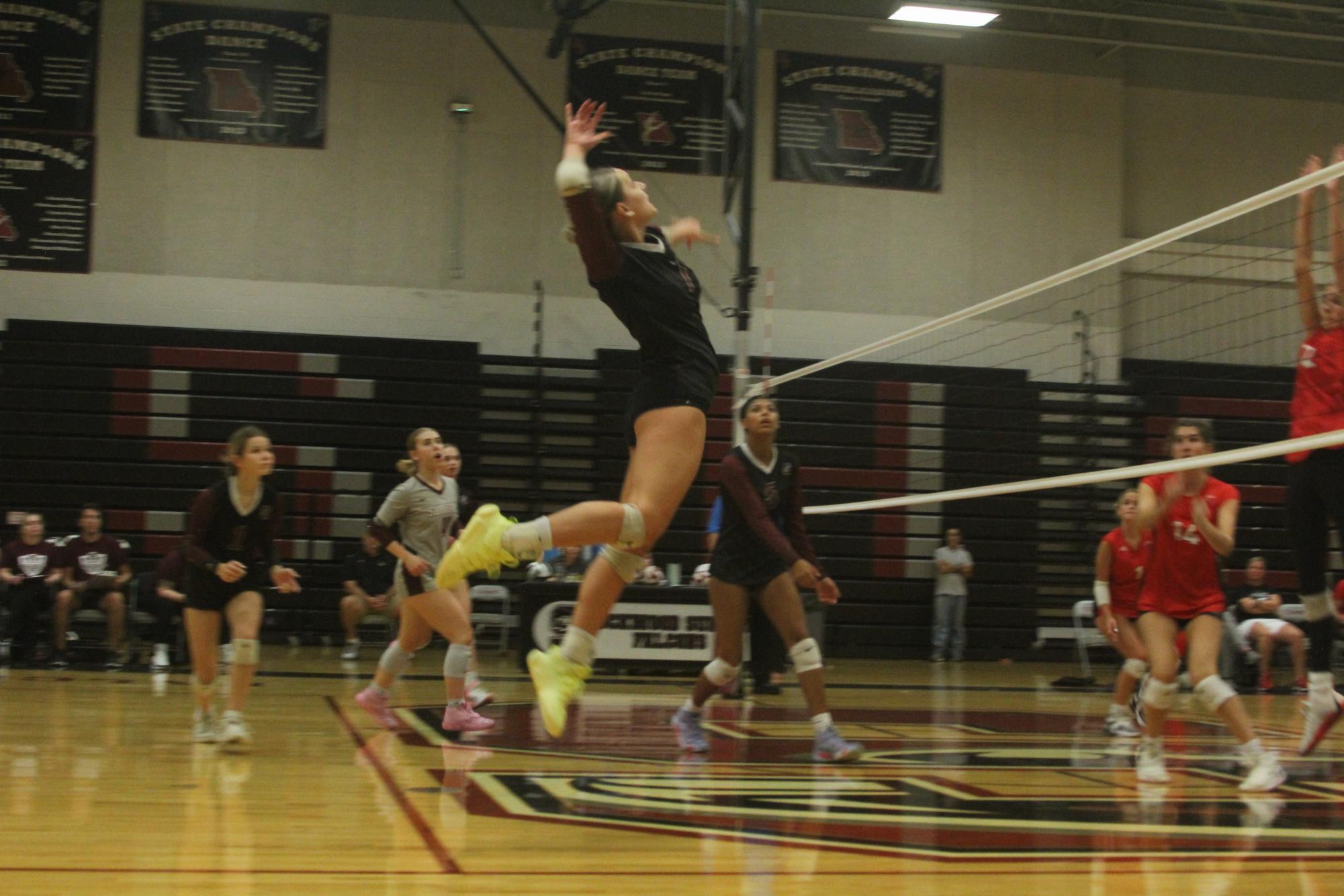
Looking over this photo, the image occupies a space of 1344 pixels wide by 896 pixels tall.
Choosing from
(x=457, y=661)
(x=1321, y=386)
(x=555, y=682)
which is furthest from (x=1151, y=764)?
(x=457, y=661)

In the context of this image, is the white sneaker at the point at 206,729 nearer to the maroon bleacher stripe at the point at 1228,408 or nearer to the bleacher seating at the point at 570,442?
the bleacher seating at the point at 570,442

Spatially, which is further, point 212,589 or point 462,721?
point 462,721

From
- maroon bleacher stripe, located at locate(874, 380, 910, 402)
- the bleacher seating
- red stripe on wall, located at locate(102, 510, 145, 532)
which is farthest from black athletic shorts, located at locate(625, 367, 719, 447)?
maroon bleacher stripe, located at locate(874, 380, 910, 402)

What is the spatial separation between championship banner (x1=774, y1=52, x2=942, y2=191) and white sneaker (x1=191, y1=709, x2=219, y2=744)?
35.1 ft

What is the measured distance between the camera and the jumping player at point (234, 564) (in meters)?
5.32

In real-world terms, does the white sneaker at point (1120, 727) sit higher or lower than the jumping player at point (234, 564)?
lower

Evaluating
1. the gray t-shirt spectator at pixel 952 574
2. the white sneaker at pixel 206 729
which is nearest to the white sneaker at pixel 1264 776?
the white sneaker at pixel 206 729

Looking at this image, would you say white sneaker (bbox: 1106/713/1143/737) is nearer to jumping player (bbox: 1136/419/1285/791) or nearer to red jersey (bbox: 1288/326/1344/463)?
jumping player (bbox: 1136/419/1285/791)

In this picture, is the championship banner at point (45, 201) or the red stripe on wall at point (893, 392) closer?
the championship banner at point (45, 201)

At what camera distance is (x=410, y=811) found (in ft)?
12.5

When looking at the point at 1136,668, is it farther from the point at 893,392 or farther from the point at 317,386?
the point at 317,386

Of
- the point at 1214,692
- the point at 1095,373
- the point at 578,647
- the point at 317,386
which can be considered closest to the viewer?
the point at 578,647

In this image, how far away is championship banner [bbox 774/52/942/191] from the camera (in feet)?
49.0

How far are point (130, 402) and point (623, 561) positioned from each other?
10.6 metres
